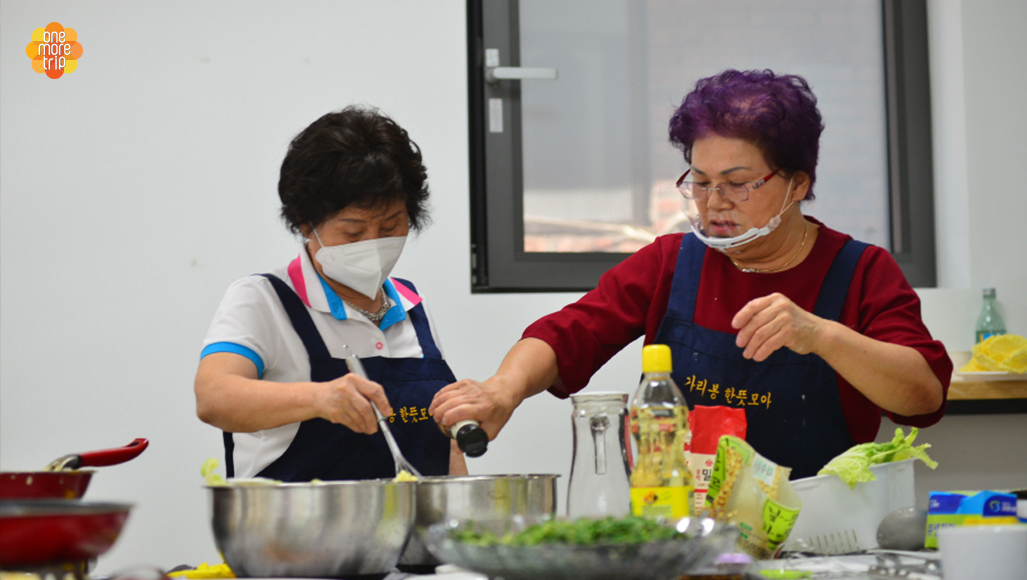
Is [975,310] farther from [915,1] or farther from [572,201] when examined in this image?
[572,201]

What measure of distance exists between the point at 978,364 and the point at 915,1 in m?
1.22

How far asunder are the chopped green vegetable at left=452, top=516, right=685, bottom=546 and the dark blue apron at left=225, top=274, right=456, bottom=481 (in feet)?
2.51

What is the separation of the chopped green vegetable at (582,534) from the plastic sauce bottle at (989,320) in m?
2.14

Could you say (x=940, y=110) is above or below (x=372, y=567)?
above

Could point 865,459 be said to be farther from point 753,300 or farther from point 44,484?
point 44,484

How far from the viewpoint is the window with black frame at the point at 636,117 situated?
99.6 inches

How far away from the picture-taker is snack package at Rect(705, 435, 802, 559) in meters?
1.01

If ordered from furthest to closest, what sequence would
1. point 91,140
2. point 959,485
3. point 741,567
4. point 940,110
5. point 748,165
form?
point 940,110 < point 959,485 < point 91,140 < point 748,165 < point 741,567

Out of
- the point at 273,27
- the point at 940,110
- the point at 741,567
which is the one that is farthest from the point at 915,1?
the point at 741,567

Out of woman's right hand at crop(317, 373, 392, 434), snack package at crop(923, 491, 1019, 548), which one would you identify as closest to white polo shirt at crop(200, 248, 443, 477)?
woman's right hand at crop(317, 373, 392, 434)

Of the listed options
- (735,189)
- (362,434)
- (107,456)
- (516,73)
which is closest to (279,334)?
(362,434)

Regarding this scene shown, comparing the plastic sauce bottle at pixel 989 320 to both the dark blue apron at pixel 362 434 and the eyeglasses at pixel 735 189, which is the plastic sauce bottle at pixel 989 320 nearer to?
the eyeglasses at pixel 735 189

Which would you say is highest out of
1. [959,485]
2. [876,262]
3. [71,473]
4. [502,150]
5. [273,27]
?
[273,27]

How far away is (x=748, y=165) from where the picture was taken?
1.56 m
